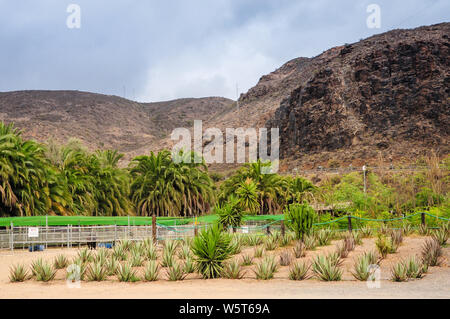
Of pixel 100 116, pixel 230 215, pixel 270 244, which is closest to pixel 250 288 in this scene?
pixel 270 244

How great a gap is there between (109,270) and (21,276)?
2.40 metres

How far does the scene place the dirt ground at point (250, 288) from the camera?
975cm

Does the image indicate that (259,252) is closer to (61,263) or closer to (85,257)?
(85,257)

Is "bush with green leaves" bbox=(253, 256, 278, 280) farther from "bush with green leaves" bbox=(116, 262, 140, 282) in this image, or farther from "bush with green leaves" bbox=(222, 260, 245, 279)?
"bush with green leaves" bbox=(116, 262, 140, 282)

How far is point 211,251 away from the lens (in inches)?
510

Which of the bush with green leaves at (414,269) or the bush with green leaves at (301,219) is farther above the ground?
the bush with green leaves at (301,219)

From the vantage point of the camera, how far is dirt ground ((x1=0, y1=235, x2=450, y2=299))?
975 centimetres

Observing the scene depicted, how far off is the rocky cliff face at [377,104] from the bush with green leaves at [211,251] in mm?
51252


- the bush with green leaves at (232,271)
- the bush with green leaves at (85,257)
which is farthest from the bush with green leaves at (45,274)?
the bush with green leaves at (232,271)

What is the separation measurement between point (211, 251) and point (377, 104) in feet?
204

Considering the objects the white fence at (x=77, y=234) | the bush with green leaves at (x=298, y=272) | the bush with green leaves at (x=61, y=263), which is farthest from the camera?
the white fence at (x=77, y=234)

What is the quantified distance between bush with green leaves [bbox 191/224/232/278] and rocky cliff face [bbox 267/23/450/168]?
2018 inches

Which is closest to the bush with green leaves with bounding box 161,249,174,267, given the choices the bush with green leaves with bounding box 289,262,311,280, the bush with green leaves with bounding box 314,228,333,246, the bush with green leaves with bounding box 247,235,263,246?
the bush with green leaves with bounding box 289,262,311,280

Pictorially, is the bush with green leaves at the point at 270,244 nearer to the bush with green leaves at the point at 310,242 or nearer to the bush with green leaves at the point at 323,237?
the bush with green leaves at the point at 310,242
